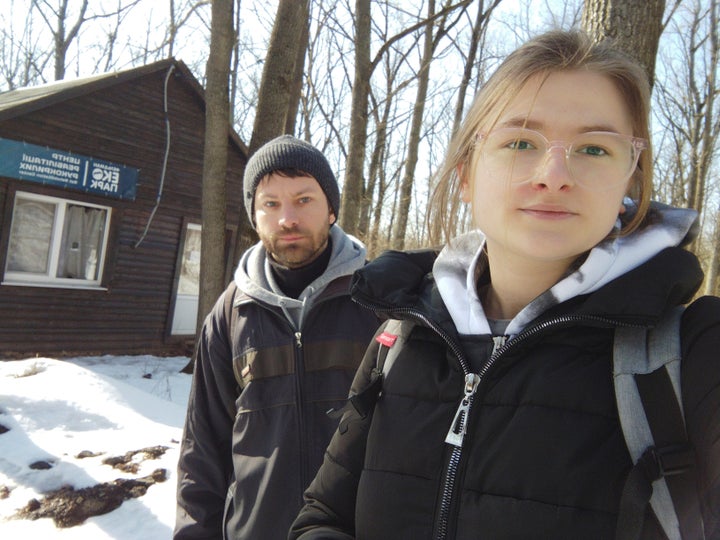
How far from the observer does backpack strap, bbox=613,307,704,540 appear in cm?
86

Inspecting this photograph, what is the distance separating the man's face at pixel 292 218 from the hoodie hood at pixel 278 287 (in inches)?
3.0

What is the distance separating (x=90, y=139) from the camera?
10320 mm

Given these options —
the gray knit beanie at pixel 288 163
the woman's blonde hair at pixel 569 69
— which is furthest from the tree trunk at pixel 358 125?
the woman's blonde hair at pixel 569 69

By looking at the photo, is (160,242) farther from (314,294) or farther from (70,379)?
(314,294)

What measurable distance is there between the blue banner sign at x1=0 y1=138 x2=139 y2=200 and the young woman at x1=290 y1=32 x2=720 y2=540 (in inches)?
397

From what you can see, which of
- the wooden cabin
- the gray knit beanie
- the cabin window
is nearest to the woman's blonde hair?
the gray knit beanie

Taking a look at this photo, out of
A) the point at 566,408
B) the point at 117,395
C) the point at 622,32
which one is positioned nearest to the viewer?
the point at 566,408

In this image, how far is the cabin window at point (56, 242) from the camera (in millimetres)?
9742

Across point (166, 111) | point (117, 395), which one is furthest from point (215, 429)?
point (166, 111)

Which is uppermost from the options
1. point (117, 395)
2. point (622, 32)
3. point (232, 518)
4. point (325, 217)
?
point (622, 32)

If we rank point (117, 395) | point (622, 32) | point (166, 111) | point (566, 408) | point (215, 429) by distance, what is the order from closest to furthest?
point (566, 408)
point (215, 429)
point (622, 32)
point (117, 395)
point (166, 111)

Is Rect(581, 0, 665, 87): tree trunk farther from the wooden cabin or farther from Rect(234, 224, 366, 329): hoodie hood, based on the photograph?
the wooden cabin

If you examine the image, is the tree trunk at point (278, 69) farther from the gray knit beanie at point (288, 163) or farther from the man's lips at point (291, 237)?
the man's lips at point (291, 237)

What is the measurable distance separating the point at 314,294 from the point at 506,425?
1.36 meters
